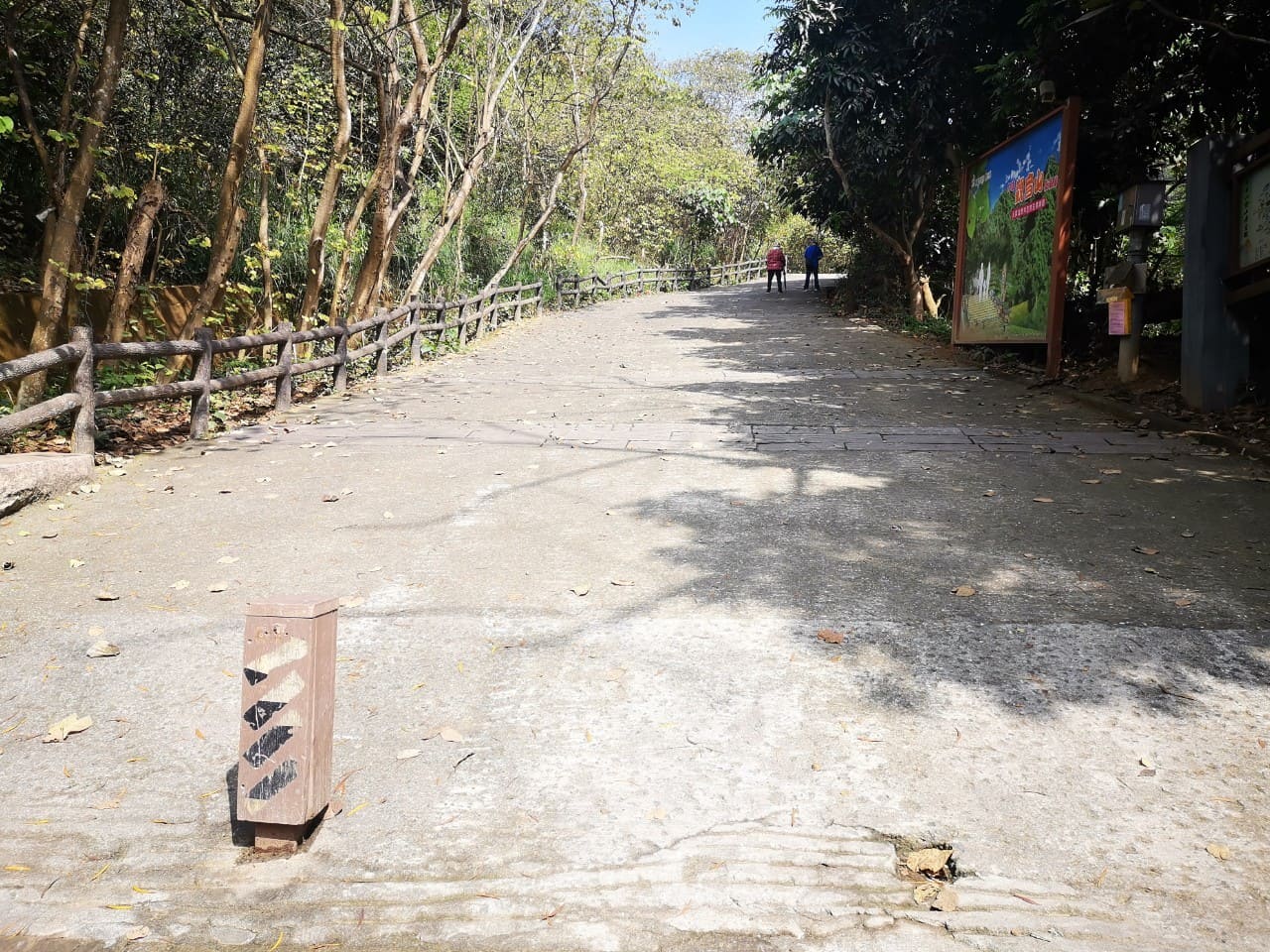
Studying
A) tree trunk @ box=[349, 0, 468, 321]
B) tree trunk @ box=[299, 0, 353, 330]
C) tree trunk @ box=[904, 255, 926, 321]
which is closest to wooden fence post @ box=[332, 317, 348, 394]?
tree trunk @ box=[299, 0, 353, 330]

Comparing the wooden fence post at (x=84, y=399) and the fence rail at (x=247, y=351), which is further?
the wooden fence post at (x=84, y=399)

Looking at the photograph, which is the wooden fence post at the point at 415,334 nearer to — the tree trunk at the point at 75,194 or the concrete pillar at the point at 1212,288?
the tree trunk at the point at 75,194

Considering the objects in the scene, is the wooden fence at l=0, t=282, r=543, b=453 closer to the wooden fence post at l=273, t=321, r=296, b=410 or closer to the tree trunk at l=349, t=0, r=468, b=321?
the wooden fence post at l=273, t=321, r=296, b=410

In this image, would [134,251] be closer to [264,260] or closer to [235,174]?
→ [235,174]

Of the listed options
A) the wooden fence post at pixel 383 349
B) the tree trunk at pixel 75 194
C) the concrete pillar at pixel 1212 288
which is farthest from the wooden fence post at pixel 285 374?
the concrete pillar at pixel 1212 288

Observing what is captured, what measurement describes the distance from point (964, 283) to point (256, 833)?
12764 mm

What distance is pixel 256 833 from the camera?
9.61 ft

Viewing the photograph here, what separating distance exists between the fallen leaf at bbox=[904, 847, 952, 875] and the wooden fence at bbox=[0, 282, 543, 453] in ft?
20.9

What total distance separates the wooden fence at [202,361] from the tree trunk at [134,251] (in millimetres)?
532

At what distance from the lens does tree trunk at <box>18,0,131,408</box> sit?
27.5 ft

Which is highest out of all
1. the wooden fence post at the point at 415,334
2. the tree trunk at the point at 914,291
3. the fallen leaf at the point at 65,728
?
the tree trunk at the point at 914,291

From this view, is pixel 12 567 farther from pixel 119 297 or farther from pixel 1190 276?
pixel 1190 276

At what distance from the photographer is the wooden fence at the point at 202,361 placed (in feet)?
23.6

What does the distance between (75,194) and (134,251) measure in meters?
1.08
